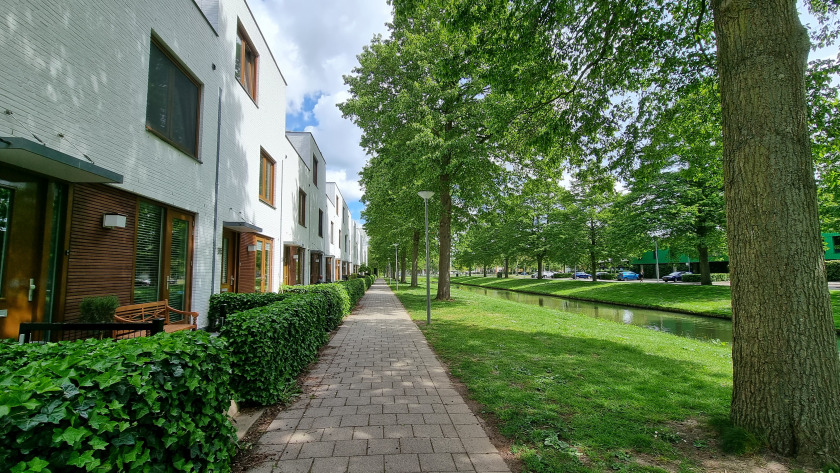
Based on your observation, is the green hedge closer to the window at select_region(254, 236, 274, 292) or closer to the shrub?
the window at select_region(254, 236, 274, 292)

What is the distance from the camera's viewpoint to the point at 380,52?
15.7 metres

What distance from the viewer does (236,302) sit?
25.7ft

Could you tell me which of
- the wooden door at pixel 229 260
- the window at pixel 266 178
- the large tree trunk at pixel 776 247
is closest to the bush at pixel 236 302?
the wooden door at pixel 229 260

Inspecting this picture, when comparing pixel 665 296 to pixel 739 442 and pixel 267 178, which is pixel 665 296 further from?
pixel 267 178

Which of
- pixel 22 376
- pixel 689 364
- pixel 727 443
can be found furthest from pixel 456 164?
pixel 22 376

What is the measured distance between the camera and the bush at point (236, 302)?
769cm

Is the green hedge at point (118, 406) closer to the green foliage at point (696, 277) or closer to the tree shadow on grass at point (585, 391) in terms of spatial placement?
the tree shadow on grass at point (585, 391)

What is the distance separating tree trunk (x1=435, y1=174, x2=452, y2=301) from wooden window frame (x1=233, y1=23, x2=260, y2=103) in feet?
25.1

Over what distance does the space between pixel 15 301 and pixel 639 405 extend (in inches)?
279

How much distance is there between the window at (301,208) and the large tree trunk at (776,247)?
53.0 feet

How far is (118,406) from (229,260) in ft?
30.4

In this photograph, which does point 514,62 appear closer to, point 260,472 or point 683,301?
point 260,472

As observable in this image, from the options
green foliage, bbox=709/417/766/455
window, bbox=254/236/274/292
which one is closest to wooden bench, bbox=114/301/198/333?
window, bbox=254/236/274/292

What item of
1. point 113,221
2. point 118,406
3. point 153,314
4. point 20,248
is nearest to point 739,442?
point 118,406
